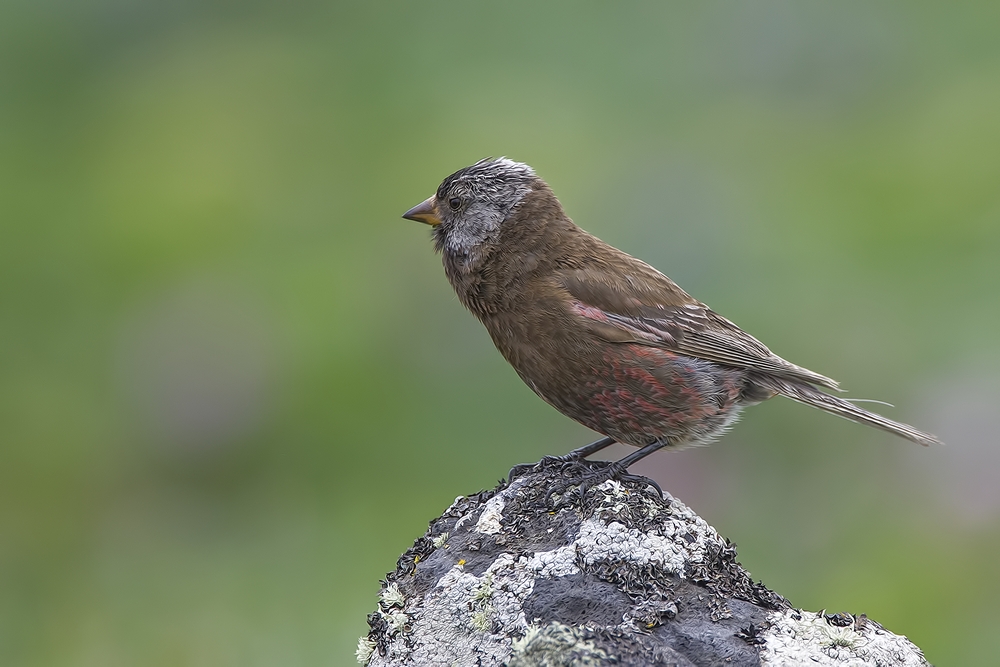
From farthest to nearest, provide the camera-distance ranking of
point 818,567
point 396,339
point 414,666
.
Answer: point 396,339
point 818,567
point 414,666

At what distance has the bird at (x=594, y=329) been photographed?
5.02m

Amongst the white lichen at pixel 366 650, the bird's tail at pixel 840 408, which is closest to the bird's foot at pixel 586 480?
the white lichen at pixel 366 650

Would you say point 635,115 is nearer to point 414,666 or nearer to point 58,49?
point 58,49

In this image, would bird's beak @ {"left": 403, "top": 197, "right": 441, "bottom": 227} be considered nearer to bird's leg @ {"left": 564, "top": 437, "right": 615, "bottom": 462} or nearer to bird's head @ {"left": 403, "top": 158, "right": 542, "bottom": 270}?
bird's head @ {"left": 403, "top": 158, "right": 542, "bottom": 270}

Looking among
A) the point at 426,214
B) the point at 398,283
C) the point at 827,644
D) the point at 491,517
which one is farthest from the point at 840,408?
the point at 398,283

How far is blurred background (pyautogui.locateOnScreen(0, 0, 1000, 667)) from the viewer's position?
28.7 feet

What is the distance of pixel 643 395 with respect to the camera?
5.05 metres

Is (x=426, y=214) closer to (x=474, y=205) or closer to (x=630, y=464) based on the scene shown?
(x=474, y=205)

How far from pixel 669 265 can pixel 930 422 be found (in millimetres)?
3155

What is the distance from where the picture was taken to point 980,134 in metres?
15.4

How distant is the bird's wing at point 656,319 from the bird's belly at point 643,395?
8 cm

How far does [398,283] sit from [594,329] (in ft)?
22.4

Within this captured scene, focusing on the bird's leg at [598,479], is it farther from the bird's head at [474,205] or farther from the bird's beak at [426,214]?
the bird's beak at [426,214]

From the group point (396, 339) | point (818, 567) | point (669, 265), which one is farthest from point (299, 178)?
point (818, 567)
